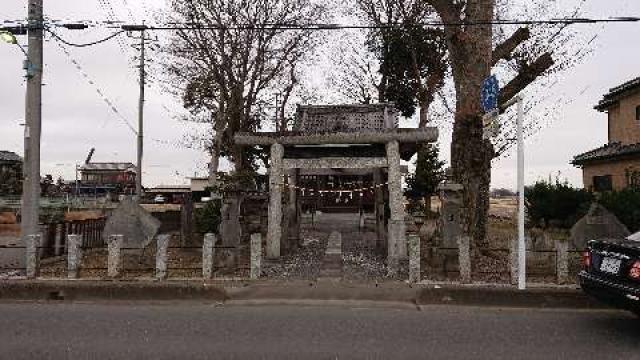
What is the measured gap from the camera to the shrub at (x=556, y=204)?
20641mm

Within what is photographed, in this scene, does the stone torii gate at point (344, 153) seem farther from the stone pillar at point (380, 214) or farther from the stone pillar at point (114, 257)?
the stone pillar at point (114, 257)

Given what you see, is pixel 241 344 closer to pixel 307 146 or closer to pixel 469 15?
pixel 307 146

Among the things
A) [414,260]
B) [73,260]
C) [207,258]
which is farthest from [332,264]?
[73,260]

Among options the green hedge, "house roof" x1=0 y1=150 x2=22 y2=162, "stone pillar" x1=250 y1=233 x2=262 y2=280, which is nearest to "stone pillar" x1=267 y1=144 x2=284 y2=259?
"stone pillar" x1=250 y1=233 x2=262 y2=280

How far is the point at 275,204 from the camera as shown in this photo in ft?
40.6

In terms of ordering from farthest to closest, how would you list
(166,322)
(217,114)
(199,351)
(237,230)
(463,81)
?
(217,114)
(463,81)
(237,230)
(166,322)
(199,351)

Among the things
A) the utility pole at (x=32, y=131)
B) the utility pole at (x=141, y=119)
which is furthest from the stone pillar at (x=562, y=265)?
the utility pole at (x=141, y=119)

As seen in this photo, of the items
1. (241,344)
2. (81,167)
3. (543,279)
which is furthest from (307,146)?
(81,167)

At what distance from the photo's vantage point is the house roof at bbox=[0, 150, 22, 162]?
50819 millimetres

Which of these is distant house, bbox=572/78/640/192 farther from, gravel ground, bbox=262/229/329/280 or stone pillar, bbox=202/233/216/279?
stone pillar, bbox=202/233/216/279

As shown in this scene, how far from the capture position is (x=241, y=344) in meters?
6.18

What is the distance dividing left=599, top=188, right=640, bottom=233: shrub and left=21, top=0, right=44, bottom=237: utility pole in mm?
15563

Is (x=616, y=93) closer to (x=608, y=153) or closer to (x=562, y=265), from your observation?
(x=608, y=153)

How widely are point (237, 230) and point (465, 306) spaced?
16.7 ft
